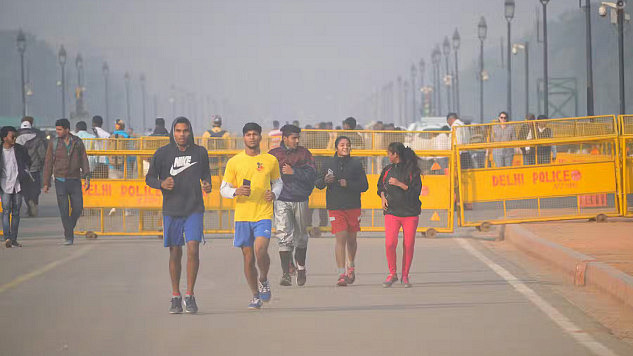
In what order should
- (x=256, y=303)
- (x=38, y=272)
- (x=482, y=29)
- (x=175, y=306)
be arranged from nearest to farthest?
(x=175, y=306) → (x=256, y=303) → (x=38, y=272) → (x=482, y=29)

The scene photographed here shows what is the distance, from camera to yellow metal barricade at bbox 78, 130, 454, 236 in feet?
65.8

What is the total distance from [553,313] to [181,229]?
134 inches

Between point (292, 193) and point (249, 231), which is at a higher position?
point (292, 193)

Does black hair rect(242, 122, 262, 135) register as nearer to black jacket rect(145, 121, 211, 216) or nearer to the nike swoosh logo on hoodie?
black jacket rect(145, 121, 211, 216)

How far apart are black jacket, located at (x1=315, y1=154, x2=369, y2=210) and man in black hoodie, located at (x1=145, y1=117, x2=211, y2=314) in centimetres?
252

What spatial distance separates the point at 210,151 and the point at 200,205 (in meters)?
9.65

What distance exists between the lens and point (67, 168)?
18.6 meters

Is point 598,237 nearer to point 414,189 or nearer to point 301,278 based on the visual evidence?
point 414,189

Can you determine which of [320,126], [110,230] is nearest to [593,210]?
[110,230]

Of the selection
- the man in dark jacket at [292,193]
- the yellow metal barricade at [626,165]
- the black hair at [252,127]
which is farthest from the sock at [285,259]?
the yellow metal barricade at [626,165]

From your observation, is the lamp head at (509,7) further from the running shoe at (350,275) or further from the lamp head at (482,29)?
the running shoe at (350,275)

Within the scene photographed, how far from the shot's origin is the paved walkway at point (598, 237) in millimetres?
14262

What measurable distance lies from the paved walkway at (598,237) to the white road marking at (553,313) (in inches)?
40.0

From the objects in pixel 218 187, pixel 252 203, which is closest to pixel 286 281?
pixel 252 203
